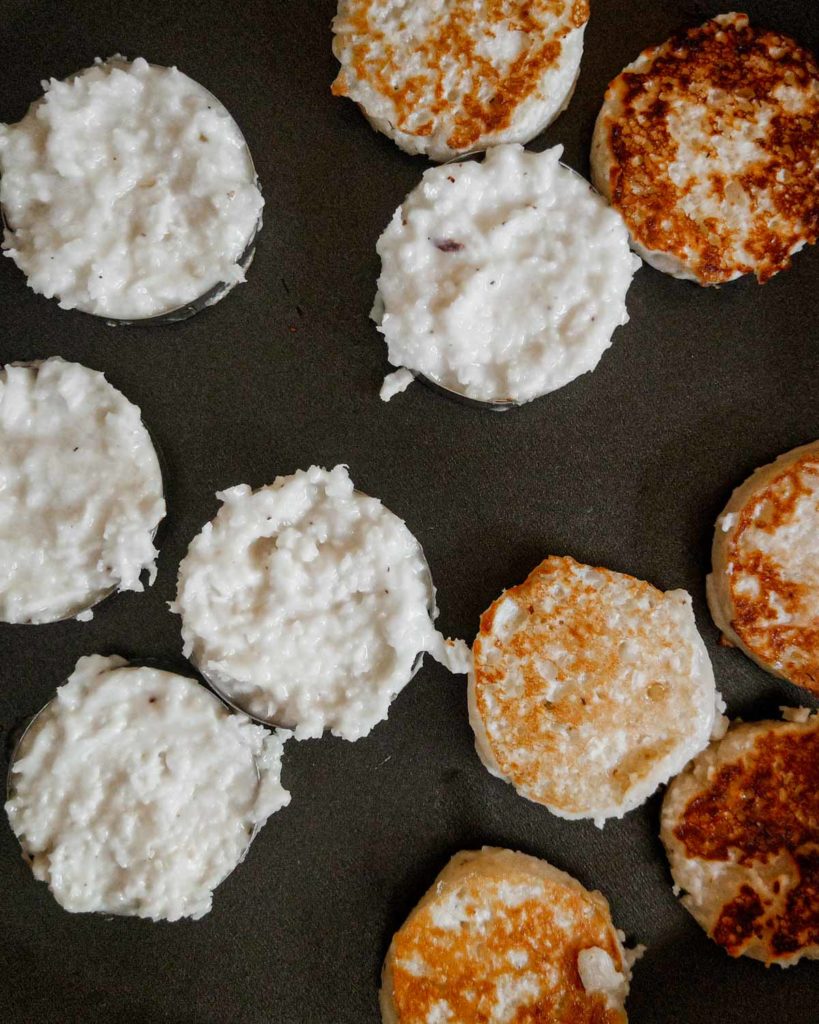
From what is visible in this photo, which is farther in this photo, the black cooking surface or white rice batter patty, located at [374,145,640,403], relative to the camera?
the black cooking surface

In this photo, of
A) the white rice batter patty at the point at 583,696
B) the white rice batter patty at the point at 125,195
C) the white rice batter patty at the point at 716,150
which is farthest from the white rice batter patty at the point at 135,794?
the white rice batter patty at the point at 716,150

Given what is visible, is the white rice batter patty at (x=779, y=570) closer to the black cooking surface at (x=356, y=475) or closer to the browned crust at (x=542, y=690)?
the black cooking surface at (x=356, y=475)

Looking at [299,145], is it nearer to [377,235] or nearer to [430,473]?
[377,235]

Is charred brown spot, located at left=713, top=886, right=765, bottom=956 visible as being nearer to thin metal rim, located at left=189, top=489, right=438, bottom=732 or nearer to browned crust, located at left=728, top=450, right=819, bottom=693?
browned crust, located at left=728, top=450, right=819, bottom=693

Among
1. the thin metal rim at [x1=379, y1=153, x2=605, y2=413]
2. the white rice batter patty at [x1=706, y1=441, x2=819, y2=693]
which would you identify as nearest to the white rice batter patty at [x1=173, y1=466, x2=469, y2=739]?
the thin metal rim at [x1=379, y1=153, x2=605, y2=413]

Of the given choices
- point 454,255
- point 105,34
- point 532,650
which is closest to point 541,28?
point 454,255

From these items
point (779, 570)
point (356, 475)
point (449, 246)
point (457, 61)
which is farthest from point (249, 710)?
point (457, 61)
